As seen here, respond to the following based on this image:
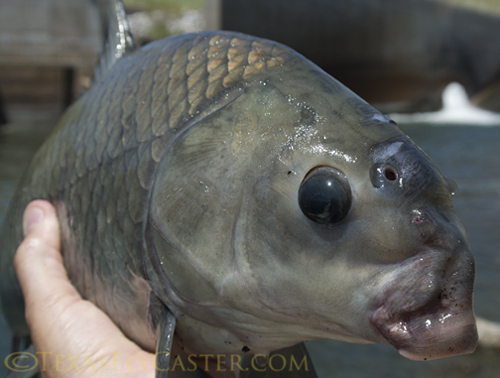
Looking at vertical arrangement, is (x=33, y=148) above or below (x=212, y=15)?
below

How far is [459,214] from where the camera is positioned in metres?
7.25

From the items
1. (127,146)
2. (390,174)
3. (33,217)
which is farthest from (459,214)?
(390,174)

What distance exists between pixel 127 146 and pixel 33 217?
73cm

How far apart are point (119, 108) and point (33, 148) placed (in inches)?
355

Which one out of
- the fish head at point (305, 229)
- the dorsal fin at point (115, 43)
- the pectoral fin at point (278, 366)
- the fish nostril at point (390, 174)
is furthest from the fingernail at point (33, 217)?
the fish nostril at point (390, 174)

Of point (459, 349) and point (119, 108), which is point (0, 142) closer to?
point (119, 108)

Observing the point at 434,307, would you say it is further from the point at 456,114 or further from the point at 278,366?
the point at 456,114

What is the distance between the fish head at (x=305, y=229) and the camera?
1.09 m

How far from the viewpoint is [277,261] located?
1.26 metres

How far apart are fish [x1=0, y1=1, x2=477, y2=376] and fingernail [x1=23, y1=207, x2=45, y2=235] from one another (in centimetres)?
35

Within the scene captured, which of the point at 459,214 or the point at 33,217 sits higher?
the point at 33,217

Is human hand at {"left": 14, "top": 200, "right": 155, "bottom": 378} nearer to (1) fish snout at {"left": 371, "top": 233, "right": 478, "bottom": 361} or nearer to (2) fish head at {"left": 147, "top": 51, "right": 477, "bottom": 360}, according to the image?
(2) fish head at {"left": 147, "top": 51, "right": 477, "bottom": 360}

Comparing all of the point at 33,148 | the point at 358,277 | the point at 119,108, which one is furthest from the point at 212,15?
the point at 358,277

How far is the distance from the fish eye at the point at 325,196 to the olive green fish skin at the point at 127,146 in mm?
413
